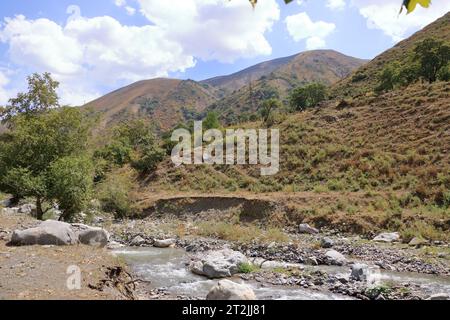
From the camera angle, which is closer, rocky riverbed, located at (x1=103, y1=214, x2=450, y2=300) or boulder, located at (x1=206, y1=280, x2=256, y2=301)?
boulder, located at (x1=206, y1=280, x2=256, y2=301)

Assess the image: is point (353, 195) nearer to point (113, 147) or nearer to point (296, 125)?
point (296, 125)

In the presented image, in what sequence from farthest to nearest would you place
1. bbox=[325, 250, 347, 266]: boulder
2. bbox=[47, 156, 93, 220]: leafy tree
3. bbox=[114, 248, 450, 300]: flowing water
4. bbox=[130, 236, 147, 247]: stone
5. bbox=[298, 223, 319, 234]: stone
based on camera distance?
bbox=[298, 223, 319, 234]: stone
bbox=[130, 236, 147, 247]: stone
bbox=[47, 156, 93, 220]: leafy tree
bbox=[325, 250, 347, 266]: boulder
bbox=[114, 248, 450, 300]: flowing water

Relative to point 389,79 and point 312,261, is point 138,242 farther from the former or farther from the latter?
point 389,79

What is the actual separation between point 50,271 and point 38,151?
13.9 metres

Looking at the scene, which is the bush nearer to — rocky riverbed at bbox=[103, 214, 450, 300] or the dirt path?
rocky riverbed at bbox=[103, 214, 450, 300]

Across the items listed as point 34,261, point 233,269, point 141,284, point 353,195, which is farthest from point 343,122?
point 34,261

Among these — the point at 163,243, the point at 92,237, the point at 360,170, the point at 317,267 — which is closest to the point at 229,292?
the point at 92,237

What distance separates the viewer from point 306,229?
84.3ft

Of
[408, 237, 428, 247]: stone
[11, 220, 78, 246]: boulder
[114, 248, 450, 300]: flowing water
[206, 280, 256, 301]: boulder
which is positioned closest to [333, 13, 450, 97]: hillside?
[408, 237, 428, 247]: stone

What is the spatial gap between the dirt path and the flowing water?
201 centimetres

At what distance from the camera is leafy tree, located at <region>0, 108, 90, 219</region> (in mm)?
20891
